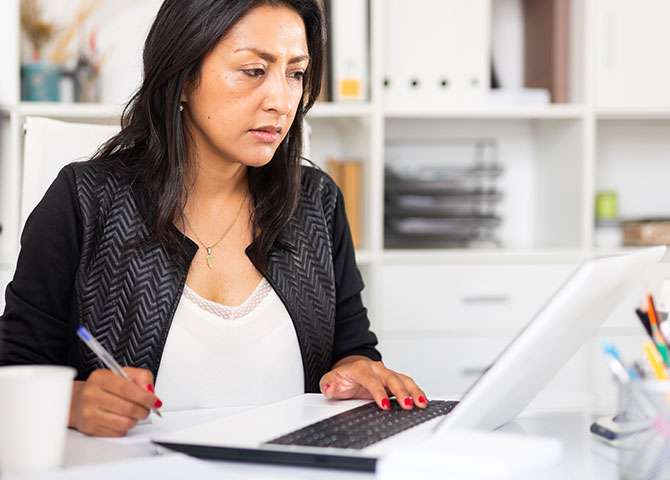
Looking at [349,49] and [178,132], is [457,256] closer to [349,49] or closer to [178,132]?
[349,49]

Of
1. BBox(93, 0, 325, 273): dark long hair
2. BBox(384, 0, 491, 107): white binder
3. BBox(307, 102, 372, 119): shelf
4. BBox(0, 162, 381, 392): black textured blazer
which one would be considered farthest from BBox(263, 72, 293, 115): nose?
BBox(384, 0, 491, 107): white binder

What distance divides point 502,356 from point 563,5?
1970 millimetres

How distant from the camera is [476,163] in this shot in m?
2.59

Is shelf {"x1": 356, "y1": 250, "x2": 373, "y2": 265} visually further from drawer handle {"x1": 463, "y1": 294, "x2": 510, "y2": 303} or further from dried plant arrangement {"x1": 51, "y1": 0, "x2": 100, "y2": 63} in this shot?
dried plant arrangement {"x1": 51, "y1": 0, "x2": 100, "y2": 63}

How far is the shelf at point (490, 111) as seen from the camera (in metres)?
2.28

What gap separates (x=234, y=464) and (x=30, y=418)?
18 cm

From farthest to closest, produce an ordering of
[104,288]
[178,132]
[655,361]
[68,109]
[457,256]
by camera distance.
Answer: [457,256] → [68,109] → [178,132] → [104,288] → [655,361]

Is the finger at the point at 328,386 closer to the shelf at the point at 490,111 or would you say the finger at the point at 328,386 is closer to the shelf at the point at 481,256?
the shelf at the point at 481,256

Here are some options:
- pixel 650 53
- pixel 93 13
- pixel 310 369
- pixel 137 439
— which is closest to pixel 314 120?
pixel 93 13

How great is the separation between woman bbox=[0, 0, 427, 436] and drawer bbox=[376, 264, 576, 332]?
83 centimetres

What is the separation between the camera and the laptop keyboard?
74cm

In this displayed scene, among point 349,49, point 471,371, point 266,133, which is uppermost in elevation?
point 349,49

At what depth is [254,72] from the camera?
1.28m

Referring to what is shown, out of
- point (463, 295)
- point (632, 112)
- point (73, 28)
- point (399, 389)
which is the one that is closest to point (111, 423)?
point (399, 389)
